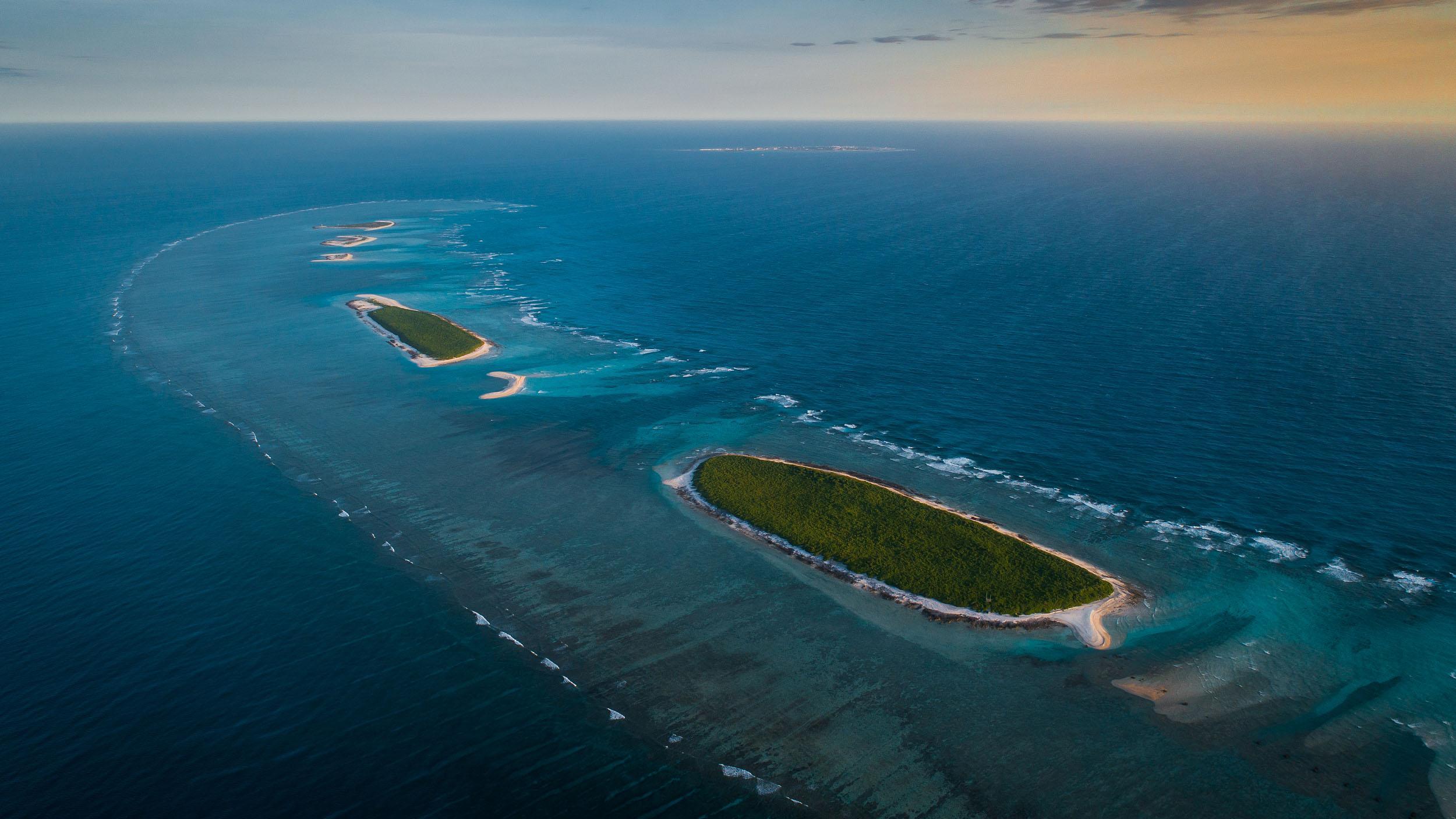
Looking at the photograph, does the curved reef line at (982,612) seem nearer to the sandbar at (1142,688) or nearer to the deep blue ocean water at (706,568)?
the deep blue ocean water at (706,568)

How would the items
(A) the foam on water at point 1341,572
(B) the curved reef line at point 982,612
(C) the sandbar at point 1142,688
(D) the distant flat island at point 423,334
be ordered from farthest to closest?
1. (D) the distant flat island at point 423,334
2. (A) the foam on water at point 1341,572
3. (B) the curved reef line at point 982,612
4. (C) the sandbar at point 1142,688

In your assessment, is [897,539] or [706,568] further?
[897,539]

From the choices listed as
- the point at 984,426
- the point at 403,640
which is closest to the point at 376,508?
the point at 403,640

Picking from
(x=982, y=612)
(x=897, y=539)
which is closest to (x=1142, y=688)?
(x=982, y=612)

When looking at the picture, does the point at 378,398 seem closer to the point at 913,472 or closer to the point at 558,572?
the point at 558,572

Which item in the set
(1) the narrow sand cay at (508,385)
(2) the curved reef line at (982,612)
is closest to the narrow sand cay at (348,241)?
(1) the narrow sand cay at (508,385)

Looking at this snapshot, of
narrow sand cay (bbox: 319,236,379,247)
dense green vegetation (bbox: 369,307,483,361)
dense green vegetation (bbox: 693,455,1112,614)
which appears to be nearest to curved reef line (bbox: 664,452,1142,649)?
dense green vegetation (bbox: 693,455,1112,614)

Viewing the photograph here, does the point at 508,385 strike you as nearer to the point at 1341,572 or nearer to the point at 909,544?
the point at 909,544
